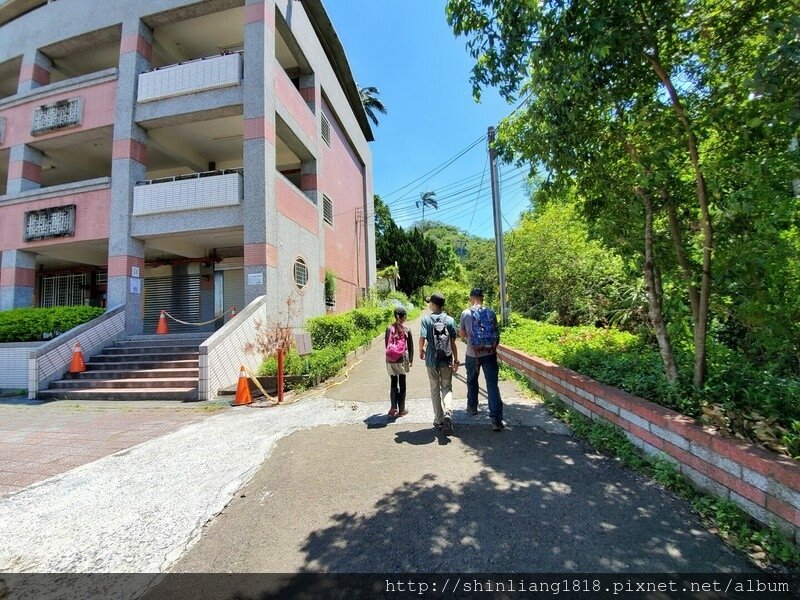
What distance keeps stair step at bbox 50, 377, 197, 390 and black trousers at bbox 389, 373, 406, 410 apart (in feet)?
15.4

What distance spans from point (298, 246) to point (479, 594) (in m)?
10.3

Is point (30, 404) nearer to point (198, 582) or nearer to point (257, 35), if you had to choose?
point (198, 582)

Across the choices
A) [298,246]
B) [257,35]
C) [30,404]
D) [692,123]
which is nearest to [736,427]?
[692,123]

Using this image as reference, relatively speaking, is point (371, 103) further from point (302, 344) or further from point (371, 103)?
point (302, 344)

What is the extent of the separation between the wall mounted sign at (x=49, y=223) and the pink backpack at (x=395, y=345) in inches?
434

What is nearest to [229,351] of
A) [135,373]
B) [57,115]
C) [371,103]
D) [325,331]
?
[135,373]

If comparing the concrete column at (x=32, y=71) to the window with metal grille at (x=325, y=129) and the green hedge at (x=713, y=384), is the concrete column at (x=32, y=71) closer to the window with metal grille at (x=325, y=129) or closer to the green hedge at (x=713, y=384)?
the window with metal grille at (x=325, y=129)

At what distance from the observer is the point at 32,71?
1173 centimetres

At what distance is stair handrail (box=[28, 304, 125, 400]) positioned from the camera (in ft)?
26.5

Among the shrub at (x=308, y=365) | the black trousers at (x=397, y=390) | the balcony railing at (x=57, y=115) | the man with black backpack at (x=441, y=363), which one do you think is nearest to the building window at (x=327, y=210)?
the shrub at (x=308, y=365)

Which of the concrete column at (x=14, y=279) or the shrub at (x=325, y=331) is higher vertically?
the concrete column at (x=14, y=279)

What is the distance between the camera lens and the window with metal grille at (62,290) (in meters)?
14.8

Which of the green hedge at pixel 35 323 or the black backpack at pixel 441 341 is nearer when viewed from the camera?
the black backpack at pixel 441 341

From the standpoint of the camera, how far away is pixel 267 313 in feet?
30.2
